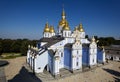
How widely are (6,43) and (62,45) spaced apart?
37849 mm

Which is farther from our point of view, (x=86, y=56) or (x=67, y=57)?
(x=86, y=56)

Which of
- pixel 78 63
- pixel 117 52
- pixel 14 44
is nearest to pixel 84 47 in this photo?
pixel 78 63

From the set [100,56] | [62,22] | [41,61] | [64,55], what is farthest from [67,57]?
[62,22]

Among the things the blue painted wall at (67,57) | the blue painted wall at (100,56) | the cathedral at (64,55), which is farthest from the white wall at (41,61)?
the blue painted wall at (100,56)

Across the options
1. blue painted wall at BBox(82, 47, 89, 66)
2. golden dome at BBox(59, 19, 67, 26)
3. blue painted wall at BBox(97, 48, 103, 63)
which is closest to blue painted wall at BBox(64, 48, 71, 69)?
blue painted wall at BBox(82, 47, 89, 66)

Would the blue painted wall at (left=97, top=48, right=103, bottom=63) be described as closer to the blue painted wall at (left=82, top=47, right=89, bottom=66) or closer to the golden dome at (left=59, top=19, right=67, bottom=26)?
the blue painted wall at (left=82, top=47, right=89, bottom=66)

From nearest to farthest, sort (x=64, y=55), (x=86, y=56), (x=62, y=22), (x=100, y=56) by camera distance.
Result: (x=64, y=55) < (x=86, y=56) < (x=100, y=56) < (x=62, y=22)

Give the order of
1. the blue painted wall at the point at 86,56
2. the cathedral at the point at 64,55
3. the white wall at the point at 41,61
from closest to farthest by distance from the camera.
Result: the cathedral at the point at 64,55 < the white wall at the point at 41,61 < the blue painted wall at the point at 86,56

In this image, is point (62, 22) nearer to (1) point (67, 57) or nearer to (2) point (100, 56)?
(1) point (67, 57)

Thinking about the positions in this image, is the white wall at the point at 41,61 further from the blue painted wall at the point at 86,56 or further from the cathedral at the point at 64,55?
the blue painted wall at the point at 86,56

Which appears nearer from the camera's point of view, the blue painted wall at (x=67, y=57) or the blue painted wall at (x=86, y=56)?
the blue painted wall at (x=67, y=57)

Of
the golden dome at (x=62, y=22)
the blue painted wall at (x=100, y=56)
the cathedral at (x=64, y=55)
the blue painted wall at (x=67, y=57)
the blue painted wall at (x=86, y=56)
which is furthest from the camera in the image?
the golden dome at (x=62, y=22)

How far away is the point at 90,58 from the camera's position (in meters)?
Answer: 25.8

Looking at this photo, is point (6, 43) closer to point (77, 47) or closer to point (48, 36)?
point (48, 36)
